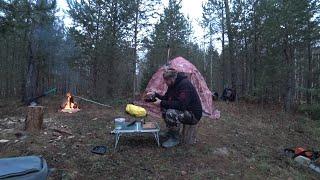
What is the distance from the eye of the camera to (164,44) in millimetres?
21281

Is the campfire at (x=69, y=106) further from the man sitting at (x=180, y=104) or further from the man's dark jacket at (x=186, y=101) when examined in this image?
the man's dark jacket at (x=186, y=101)

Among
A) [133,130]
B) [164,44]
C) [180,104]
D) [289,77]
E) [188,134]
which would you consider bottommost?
[188,134]

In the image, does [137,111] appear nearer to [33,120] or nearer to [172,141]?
[33,120]

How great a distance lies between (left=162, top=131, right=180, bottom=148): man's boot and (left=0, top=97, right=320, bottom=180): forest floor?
102mm

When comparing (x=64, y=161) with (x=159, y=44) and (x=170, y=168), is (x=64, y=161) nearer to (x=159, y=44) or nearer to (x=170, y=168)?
(x=170, y=168)

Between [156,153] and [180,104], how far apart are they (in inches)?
36.6

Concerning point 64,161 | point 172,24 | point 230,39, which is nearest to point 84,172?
point 64,161

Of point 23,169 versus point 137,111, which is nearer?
point 23,169

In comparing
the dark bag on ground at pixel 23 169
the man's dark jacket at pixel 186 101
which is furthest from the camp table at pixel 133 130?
the dark bag on ground at pixel 23 169

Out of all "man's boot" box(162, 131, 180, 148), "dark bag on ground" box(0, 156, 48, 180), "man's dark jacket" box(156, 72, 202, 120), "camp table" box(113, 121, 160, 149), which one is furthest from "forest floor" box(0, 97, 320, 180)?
"dark bag on ground" box(0, 156, 48, 180)

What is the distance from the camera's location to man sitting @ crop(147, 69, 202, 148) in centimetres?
624

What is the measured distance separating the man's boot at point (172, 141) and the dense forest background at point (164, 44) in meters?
6.65

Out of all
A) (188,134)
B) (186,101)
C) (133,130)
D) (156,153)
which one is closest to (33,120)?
(133,130)

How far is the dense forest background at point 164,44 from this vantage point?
1524 cm
